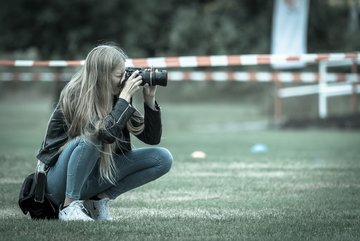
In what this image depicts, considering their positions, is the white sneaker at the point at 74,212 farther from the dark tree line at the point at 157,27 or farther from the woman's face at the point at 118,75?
the dark tree line at the point at 157,27

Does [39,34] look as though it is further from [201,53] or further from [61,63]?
[61,63]

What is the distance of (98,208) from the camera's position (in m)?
6.18

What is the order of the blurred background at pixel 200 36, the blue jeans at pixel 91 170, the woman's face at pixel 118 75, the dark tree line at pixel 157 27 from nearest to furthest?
the blue jeans at pixel 91 170
the woman's face at pixel 118 75
the blurred background at pixel 200 36
the dark tree line at pixel 157 27

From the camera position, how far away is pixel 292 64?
2097 cm

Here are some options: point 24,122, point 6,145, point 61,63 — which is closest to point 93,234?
point 61,63

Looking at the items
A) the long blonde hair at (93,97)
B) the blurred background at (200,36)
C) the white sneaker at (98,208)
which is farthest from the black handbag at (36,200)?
the blurred background at (200,36)

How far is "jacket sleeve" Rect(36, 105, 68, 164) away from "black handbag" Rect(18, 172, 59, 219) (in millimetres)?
123

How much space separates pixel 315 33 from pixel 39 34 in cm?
1190

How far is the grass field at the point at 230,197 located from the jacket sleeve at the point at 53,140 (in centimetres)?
43

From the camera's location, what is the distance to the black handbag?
5.93 m

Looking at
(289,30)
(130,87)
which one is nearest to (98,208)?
(130,87)

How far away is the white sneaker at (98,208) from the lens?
6.16m

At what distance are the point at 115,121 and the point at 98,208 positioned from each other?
0.72 metres

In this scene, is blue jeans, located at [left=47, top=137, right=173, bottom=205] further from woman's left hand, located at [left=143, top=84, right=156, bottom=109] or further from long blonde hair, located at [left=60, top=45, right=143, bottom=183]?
woman's left hand, located at [left=143, top=84, right=156, bottom=109]
